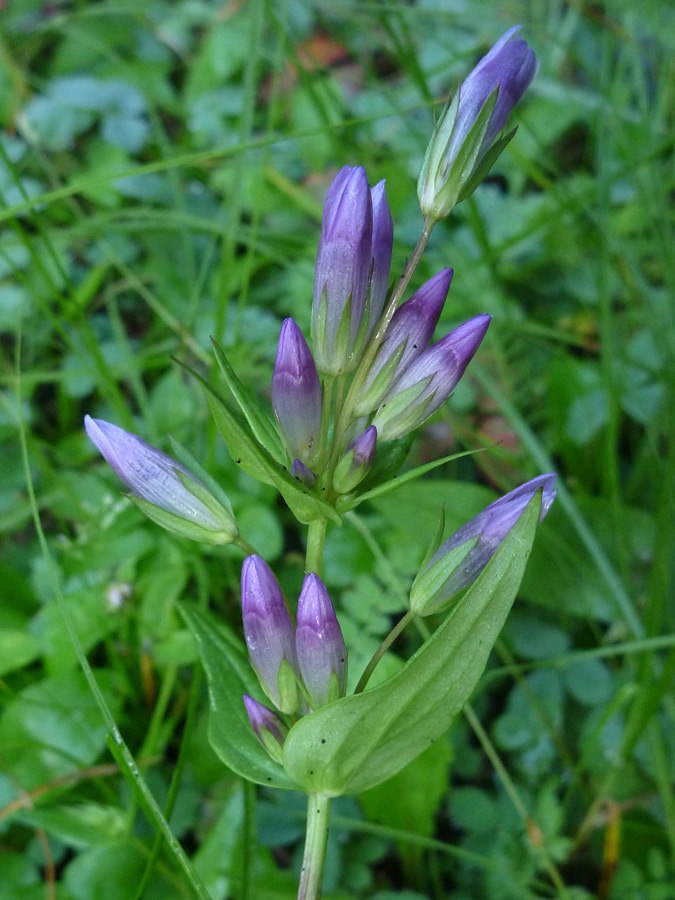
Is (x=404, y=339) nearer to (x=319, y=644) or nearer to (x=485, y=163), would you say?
(x=485, y=163)

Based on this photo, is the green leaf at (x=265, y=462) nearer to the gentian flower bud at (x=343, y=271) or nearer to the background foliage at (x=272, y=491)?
the gentian flower bud at (x=343, y=271)

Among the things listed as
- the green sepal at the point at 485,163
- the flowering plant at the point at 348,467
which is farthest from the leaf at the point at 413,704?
the green sepal at the point at 485,163

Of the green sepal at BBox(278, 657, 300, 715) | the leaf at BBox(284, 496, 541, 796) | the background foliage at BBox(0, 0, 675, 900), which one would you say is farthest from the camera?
the background foliage at BBox(0, 0, 675, 900)

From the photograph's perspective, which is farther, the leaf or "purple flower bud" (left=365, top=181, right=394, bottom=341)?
"purple flower bud" (left=365, top=181, right=394, bottom=341)

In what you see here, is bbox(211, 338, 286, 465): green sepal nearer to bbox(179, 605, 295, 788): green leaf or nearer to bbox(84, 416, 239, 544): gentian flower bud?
bbox(84, 416, 239, 544): gentian flower bud

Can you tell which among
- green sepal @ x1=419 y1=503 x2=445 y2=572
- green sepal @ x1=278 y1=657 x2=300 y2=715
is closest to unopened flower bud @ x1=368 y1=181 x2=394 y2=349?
green sepal @ x1=419 y1=503 x2=445 y2=572

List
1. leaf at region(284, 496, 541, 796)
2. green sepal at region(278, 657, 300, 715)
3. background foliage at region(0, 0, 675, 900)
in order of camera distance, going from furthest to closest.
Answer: background foliage at region(0, 0, 675, 900)
green sepal at region(278, 657, 300, 715)
leaf at region(284, 496, 541, 796)

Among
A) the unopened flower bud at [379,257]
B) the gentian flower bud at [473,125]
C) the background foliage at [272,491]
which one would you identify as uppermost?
the gentian flower bud at [473,125]
